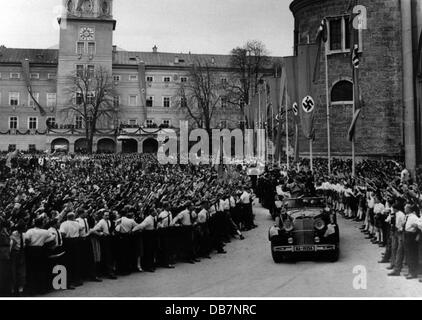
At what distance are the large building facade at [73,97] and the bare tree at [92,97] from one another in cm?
68

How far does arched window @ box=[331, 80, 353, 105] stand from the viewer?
1575 inches

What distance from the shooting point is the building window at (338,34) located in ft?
128

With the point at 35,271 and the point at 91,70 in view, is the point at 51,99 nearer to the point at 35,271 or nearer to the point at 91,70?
the point at 91,70

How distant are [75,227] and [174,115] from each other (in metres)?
76.4

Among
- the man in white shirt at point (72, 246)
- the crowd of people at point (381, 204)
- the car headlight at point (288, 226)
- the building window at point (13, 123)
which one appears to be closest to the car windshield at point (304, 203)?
the crowd of people at point (381, 204)

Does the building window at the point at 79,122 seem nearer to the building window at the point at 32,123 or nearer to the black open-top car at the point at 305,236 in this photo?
the building window at the point at 32,123

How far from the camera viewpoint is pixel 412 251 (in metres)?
11.0

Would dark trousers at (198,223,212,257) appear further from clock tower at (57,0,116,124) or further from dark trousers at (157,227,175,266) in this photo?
clock tower at (57,0,116,124)

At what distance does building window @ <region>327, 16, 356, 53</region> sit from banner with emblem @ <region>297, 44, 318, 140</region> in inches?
655

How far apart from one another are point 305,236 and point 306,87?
1145cm
